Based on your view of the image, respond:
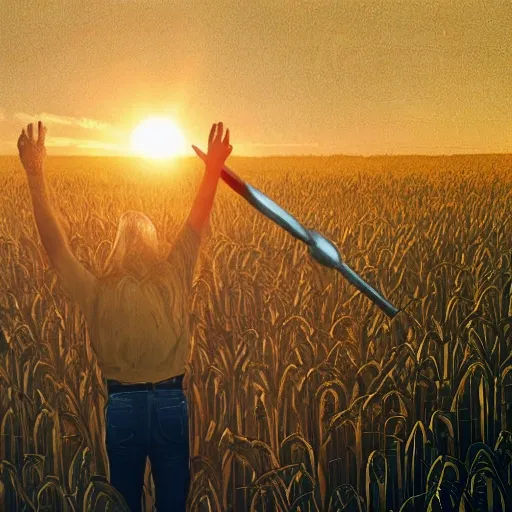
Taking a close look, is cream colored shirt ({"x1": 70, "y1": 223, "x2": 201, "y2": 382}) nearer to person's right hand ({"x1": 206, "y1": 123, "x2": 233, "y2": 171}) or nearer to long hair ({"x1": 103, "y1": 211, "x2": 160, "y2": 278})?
long hair ({"x1": 103, "y1": 211, "x2": 160, "y2": 278})

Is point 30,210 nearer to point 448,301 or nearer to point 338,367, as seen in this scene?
point 338,367

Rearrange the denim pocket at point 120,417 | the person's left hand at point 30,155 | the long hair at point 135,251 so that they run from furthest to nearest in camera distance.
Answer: the person's left hand at point 30,155, the long hair at point 135,251, the denim pocket at point 120,417

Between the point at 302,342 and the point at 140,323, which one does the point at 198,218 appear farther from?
the point at 302,342

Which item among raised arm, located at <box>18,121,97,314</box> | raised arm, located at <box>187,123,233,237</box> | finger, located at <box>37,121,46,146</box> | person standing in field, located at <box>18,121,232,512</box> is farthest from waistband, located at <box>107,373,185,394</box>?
finger, located at <box>37,121,46,146</box>

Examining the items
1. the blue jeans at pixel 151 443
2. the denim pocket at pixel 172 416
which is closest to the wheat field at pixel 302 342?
the blue jeans at pixel 151 443

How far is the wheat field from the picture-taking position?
2193 millimetres

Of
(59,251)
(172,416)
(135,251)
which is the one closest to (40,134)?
(59,251)

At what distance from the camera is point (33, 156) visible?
2160 mm

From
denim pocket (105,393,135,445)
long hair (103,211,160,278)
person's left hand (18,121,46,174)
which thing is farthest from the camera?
person's left hand (18,121,46,174)

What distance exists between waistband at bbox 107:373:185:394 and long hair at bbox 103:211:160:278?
1.04 ft

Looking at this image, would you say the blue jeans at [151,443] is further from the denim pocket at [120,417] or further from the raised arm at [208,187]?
the raised arm at [208,187]

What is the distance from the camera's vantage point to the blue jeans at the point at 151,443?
190cm

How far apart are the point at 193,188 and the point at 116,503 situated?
43.7 inches

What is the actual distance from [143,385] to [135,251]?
0.39 metres
